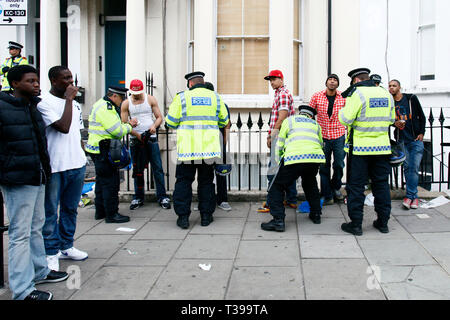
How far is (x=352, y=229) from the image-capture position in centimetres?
600

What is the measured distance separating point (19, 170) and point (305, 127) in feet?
11.4

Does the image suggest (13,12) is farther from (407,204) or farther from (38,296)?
(407,204)

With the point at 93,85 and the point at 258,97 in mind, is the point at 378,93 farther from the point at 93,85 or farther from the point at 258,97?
the point at 93,85

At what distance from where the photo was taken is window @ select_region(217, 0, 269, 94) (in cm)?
923

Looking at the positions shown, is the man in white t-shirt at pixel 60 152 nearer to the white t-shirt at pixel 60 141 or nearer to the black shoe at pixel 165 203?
the white t-shirt at pixel 60 141

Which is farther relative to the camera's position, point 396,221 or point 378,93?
point 396,221

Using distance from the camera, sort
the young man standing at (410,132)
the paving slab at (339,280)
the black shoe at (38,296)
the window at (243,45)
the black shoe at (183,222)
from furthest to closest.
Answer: the window at (243,45)
the young man standing at (410,132)
the black shoe at (183,222)
the paving slab at (339,280)
the black shoe at (38,296)

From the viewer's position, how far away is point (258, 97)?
9.25m

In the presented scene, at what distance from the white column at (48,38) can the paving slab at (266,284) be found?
648cm

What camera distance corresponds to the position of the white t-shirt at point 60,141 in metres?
4.43

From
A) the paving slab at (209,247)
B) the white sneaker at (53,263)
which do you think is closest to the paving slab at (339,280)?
the paving slab at (209,247)

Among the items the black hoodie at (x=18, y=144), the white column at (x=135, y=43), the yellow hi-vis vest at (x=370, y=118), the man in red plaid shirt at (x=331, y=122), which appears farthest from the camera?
the white column at (x=135, y=43)

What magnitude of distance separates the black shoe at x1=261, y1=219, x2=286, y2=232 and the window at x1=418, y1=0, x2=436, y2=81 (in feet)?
17.5
